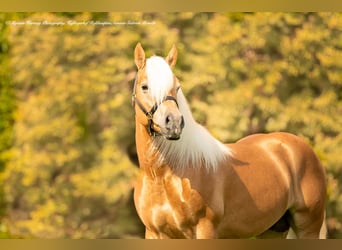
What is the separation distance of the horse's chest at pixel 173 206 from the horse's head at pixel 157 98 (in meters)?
0.33

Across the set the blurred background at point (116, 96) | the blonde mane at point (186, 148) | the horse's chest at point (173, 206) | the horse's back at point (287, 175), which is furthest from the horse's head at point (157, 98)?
the blurred background at point (116, 96)

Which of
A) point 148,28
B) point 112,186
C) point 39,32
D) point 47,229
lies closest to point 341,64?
point 148,28

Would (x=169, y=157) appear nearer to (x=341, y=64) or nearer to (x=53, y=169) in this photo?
(x=53, y=169)

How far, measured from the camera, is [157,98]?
9.49ft

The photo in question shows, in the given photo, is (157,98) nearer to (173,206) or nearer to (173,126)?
(173,126)

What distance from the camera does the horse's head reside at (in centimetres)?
279

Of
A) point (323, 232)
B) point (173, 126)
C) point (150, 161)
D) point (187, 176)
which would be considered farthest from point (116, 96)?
point (323, 232)

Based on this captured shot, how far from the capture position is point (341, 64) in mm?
4098

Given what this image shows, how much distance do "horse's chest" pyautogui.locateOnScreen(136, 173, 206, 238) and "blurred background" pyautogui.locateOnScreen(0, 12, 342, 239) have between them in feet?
3.63

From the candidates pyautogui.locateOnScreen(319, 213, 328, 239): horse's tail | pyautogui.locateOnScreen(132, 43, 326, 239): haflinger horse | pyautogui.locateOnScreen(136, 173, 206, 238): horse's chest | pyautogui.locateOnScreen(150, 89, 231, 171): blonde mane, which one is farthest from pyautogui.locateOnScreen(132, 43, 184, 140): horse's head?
pyautogui.locateOnScreen(319, 213, 328, 239): horse's tail

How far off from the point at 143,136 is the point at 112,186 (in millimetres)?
1210

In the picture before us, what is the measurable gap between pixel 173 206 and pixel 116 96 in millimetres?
1462

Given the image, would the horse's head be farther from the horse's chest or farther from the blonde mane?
the horse's chest

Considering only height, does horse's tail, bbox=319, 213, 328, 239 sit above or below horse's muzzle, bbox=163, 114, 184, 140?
below
